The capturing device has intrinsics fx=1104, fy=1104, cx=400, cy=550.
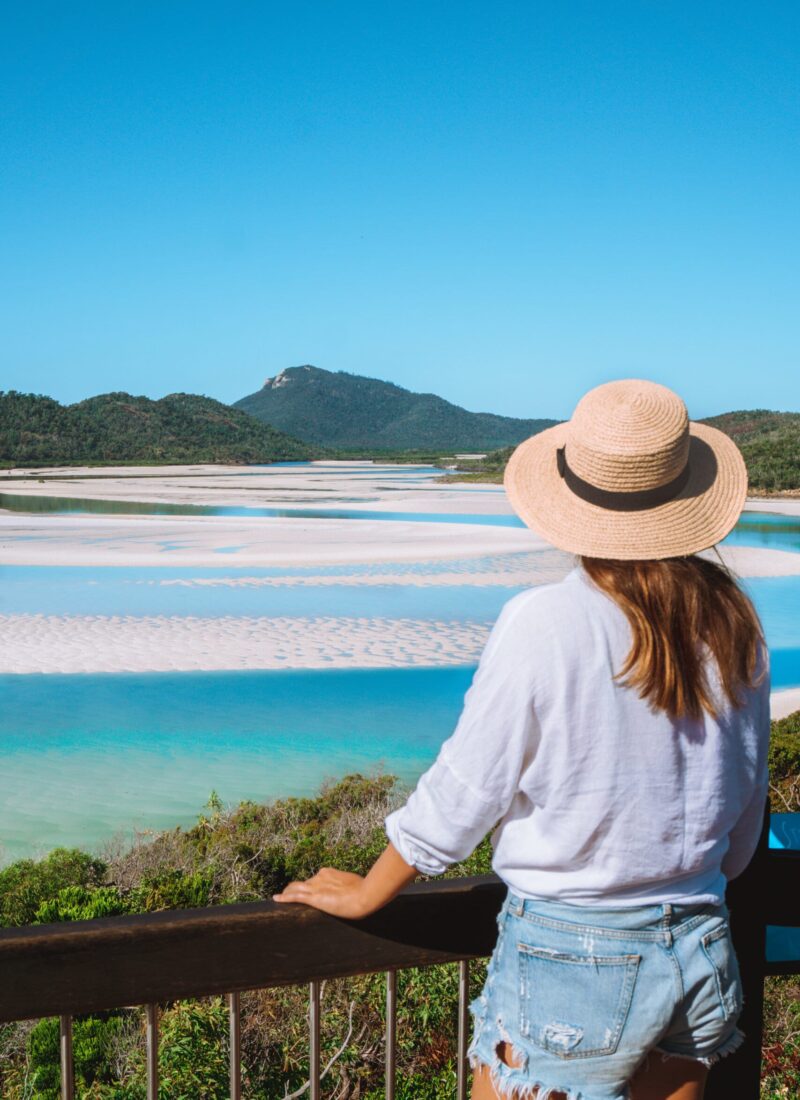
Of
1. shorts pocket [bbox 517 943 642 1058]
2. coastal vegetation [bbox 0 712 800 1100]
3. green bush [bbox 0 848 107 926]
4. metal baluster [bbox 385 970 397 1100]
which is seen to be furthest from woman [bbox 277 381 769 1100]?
green bush [bbox 0 848 107 926]

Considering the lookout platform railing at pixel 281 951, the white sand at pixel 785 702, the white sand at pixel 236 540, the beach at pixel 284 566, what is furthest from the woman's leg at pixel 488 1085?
the white sand at pixel 236 540

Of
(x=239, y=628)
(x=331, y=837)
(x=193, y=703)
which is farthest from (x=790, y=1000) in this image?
(x=239, y=628)

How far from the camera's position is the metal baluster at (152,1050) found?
1.78 meters

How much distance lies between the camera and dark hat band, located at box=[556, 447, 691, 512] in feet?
4.91

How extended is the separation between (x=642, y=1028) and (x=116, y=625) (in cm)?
1531

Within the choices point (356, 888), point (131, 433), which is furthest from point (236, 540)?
point (131, 433)

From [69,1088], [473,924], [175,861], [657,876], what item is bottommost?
[175,861]

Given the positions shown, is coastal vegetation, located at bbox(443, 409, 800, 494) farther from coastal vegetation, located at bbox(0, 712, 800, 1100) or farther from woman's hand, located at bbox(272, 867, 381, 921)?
woman's hand, located at bbox(272, 867, 381, 921)

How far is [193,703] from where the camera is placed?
1233cm

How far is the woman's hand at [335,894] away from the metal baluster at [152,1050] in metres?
0.28

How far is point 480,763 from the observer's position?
4.70 ft

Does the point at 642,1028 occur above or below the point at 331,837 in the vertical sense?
above

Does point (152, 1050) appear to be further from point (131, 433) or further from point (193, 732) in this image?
point (131, 433)

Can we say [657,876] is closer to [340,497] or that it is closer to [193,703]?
[193,703]
